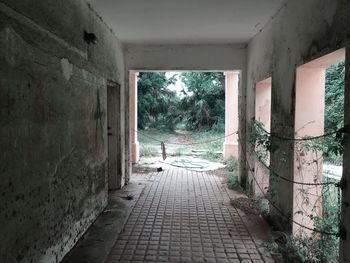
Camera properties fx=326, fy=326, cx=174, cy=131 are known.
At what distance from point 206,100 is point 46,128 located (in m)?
17.6

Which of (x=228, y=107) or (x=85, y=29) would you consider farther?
(x=228, y=107)

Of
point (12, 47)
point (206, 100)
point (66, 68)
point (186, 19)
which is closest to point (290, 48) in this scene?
point (186, 19)

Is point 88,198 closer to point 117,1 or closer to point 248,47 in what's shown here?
point 117,1

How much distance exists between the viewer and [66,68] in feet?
11.6

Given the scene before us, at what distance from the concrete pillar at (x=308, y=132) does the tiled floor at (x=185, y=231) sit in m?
0.76

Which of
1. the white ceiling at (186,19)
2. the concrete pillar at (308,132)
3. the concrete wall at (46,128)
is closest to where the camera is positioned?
the concrete wall at (46,128)

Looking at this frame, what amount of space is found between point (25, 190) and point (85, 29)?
8.03 ft

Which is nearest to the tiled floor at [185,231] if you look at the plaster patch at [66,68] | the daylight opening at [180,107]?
the plaster patch at [66,68]

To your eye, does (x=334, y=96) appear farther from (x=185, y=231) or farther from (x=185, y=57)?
(x=185, y=231)

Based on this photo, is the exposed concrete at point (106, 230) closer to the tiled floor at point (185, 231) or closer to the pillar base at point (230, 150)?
the tiled floor at point (185, 231)

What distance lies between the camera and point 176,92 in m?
21.2

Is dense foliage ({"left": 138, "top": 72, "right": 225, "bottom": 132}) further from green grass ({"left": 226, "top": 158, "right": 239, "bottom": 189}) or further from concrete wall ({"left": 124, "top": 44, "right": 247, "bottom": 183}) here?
concrete wall ({"left": 124, "top": 44, "right": 247, "bottom": 183})

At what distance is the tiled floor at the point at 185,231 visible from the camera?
145 inches

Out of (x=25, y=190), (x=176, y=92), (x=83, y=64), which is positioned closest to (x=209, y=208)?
(x=83, y=64)
